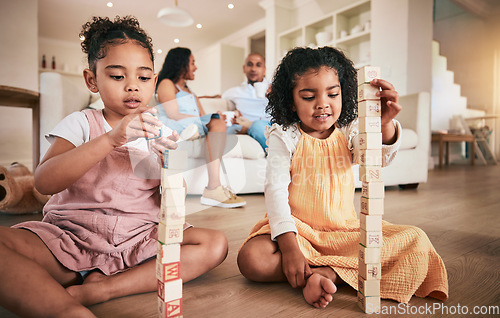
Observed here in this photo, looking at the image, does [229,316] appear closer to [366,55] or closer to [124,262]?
[124,262]

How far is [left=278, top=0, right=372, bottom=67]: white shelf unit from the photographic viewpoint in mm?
3596

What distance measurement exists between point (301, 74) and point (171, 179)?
1.59 ft

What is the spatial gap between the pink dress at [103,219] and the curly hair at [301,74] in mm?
379

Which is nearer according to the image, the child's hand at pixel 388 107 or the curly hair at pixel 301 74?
the child's hand at pixel 388 107

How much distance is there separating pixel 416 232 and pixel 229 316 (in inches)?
16.4

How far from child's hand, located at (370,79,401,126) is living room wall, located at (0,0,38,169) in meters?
3.65

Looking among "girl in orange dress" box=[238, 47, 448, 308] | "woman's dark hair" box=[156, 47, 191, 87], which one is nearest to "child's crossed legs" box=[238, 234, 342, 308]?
"girl in orange dress" box=[238, 47, 448, 308]

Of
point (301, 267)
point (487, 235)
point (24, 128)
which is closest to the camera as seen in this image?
point (301, 267)

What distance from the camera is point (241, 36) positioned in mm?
5391

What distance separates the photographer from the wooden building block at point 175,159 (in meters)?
0.40

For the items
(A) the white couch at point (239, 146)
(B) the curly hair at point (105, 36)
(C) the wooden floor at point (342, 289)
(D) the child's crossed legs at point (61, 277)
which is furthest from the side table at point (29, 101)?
(D) the child's crossed legs at point (61, 277)

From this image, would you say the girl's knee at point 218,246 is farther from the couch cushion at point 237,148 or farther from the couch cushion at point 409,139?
the couch cushion at point 409,139

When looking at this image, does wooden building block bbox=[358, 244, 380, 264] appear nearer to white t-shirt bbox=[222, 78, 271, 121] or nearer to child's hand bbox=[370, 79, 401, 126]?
child's hand bbox=[370, 79, 401, 126]

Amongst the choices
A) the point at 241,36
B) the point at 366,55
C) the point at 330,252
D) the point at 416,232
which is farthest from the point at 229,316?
the point at 241,36
